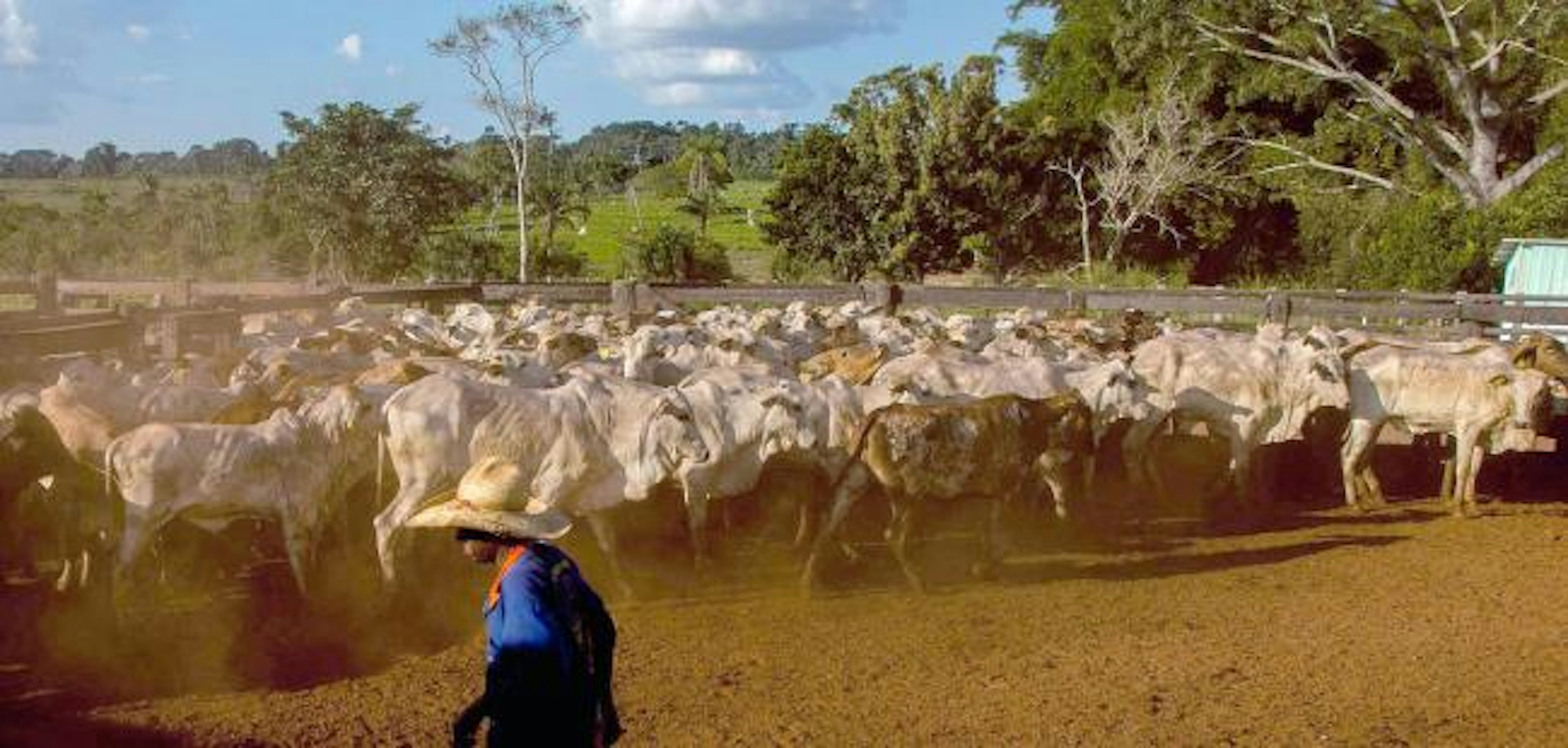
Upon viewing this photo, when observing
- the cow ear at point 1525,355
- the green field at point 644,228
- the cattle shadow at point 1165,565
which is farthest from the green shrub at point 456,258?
the cattle shadow at point 1165,565

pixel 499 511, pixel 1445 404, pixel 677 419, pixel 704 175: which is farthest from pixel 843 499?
pixel 704 175

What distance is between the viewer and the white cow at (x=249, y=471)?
9812 millimetres

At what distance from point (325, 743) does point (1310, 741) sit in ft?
Result: 17.8

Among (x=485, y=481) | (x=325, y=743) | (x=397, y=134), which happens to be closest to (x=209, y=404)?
→ (x=325, y=743)

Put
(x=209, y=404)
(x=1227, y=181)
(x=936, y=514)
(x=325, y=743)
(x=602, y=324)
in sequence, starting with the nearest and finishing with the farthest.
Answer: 1. (x=325, y=743)
2. (x=209, y=404)
3. (x=936, y=514)
4. (x=602, y=324)
5. (x=1227, y=181)

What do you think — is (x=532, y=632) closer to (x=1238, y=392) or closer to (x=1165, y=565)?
(x=1165, y=565)

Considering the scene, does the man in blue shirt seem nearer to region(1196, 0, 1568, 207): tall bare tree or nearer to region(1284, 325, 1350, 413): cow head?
region(1284, 325, 1350, 413): cow head

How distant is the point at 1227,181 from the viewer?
1841 inches

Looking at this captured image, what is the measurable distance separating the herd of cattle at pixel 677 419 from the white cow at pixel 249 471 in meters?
0.02

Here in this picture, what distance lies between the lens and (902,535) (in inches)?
441

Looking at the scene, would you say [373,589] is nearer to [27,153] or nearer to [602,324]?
[602,324]

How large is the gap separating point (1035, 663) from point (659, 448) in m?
3.47

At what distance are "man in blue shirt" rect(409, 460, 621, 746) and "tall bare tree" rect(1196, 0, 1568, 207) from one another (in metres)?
40.2

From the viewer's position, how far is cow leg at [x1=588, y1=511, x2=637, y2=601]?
35.5 ft
